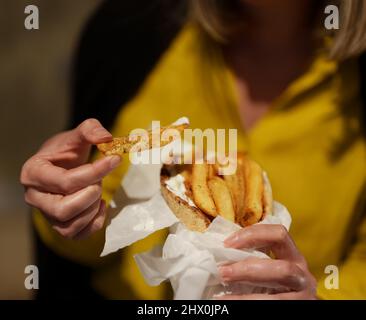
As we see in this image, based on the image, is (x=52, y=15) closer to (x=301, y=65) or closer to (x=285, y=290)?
(x=301, y=65)

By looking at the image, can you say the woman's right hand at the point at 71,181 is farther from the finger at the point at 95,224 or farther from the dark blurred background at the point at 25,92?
the dark blurred background at the point at 25,92

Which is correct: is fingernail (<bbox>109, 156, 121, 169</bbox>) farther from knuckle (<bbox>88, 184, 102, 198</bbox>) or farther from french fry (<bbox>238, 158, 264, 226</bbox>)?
french fry (<bbox>238, 158, 264, 226</bbox>)

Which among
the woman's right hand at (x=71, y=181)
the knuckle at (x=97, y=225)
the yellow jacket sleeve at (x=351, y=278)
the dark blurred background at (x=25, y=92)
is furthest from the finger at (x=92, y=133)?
the dark blurred background at (x=25, y=92)

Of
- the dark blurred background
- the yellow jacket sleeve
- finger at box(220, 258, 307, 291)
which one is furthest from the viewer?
the dark blurred background

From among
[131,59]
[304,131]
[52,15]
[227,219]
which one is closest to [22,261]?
[52,15]

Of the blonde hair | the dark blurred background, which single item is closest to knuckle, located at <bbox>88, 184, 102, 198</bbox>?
the blonde hair
